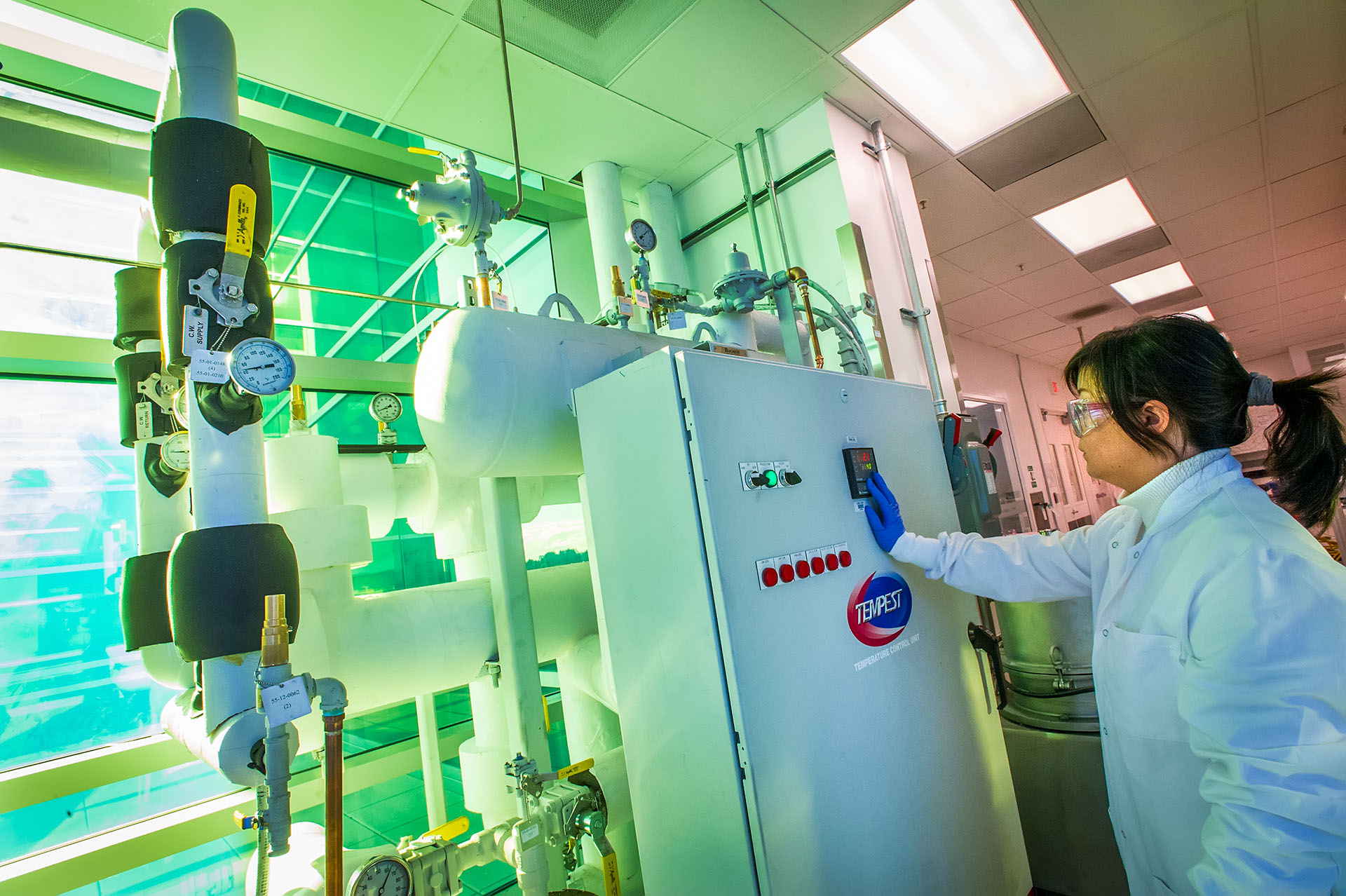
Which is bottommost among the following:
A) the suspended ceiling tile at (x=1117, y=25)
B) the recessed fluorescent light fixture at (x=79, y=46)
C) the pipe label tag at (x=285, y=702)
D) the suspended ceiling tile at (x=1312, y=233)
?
the pipe label tag at (x=285, y=702)

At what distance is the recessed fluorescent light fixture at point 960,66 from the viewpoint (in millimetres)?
2211

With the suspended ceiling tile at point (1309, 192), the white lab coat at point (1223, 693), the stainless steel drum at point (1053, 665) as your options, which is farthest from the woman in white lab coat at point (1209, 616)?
the suspended ceiling tile at point (1309, 192)

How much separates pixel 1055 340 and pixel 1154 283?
1.38 metres

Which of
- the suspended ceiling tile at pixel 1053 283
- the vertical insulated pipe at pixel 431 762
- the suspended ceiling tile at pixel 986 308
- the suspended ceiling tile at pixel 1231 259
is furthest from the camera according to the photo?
the suspended ceiling tile at pixel 986 308

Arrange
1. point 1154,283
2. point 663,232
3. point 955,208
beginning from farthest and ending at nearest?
point 1154,283 → point 955,208 → point 663,232

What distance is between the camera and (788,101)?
249cm

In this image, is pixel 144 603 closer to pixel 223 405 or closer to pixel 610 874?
pixel 223 405

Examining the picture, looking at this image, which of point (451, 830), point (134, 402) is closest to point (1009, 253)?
point (451, 830)

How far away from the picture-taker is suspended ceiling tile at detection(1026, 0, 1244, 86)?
7.18 feet

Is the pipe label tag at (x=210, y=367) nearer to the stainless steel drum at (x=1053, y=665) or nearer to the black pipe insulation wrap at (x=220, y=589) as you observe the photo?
the black pipe insulation wrap at (x=220, y=589)

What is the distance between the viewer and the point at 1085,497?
24.7 feet

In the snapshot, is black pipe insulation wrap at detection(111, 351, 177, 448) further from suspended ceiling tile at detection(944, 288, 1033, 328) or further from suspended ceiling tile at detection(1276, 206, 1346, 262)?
suspended ceiling tile at detection(1276, 206, 1346, 262)

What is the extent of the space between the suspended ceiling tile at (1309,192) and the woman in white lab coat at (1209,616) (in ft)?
11.8

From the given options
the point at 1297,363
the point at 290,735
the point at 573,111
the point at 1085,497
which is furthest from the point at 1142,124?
the point at 1297,363
